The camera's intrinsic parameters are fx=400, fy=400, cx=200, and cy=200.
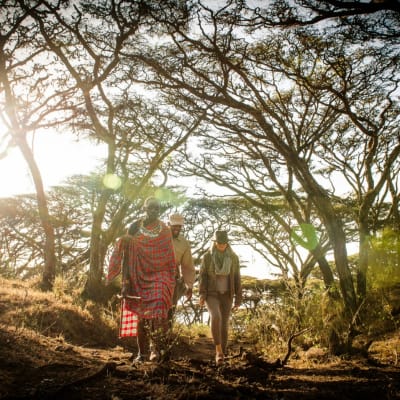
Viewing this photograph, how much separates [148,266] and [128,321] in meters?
0.66

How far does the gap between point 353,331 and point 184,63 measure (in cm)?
548

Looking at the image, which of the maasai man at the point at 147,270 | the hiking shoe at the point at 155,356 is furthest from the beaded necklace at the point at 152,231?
the hiking shoe at the point at 155,356

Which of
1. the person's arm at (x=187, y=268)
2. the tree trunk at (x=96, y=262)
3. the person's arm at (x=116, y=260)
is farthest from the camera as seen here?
the tree trunk at (x=96, y=262)

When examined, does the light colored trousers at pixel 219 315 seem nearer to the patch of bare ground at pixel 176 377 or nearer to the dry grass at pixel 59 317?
the patch of bare ground at pixel 176 377

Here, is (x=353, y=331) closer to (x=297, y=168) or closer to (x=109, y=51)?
(x=297, y=168)

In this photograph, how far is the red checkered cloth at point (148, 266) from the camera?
4340 millimetres

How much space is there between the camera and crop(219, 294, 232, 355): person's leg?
525 centimetres

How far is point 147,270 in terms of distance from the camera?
14.7 ft

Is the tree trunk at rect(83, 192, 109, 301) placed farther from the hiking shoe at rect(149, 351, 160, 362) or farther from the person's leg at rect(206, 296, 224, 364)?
the hiking shoe at rect(149, 351, 160, 362)


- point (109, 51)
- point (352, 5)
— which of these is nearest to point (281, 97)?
point (109, 51)

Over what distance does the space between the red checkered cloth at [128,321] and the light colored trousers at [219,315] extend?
1.06 meters

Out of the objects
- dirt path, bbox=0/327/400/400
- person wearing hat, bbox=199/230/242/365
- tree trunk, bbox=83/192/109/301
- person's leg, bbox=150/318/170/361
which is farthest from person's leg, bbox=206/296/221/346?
tree trunk, bbox=83/192/109/301

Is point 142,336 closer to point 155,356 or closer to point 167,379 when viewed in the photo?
point 155,356

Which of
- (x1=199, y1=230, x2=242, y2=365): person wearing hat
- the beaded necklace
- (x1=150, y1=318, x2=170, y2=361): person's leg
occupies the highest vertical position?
the beaded necklace
